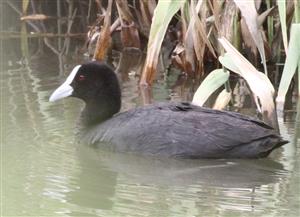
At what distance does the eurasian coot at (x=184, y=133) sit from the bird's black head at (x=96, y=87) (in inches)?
4.7

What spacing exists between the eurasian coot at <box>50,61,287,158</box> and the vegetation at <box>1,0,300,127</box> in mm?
251

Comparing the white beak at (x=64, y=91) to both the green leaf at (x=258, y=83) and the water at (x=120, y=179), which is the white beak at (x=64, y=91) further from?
the green leaf at (x=258, y=83)

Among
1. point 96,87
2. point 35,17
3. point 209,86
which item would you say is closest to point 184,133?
point 209,86

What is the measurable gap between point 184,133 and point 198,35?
1.33m

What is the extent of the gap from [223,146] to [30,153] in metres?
1.07

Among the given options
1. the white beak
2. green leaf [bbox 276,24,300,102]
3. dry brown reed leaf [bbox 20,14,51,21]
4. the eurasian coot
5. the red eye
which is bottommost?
the eurasian coot

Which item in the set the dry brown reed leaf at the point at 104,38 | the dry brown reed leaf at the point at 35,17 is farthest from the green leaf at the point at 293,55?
the dry brown reed leaf at the point at 35,17

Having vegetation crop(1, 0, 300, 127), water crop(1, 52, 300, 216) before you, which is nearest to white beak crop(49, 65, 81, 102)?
water crop(1, 52, 300, 216)

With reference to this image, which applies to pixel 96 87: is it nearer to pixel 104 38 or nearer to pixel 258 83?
pixel 258 83

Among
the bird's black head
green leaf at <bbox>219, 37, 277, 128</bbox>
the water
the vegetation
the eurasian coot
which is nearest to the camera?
the water

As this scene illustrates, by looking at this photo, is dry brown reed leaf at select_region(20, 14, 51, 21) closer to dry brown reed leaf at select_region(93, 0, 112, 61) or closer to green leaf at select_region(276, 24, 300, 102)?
dry brown reed leaf at select_region(93, 0, 112, 61)

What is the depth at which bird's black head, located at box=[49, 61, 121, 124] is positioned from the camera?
5051mm

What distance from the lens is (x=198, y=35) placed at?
18.9ft

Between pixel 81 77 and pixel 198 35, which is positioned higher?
pixel 198 35
